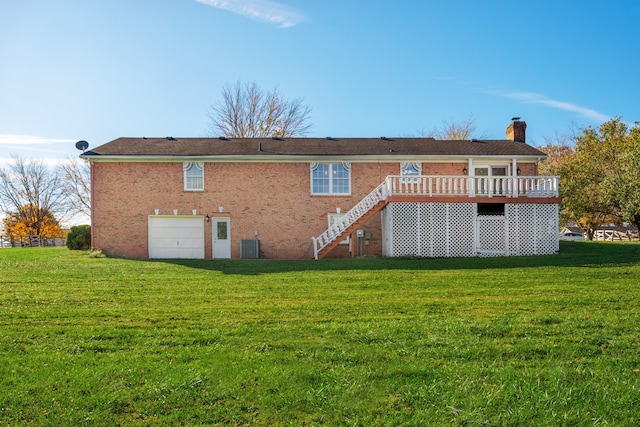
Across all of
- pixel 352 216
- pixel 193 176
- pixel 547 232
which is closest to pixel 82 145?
pixel 193 176

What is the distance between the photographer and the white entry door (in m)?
20.2

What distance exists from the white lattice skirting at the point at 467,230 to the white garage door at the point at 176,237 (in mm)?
8471

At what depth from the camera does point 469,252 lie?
18516 mm

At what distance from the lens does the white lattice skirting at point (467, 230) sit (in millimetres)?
18375

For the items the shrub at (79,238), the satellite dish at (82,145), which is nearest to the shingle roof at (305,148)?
the satellite dish at (82,145)

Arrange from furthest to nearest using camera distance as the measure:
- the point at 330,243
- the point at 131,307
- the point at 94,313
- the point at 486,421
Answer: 1. the point at 330,243
2. the point at 131,307
3. the point at 94,313
4. the point at 486,421

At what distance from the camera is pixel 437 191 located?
18.3 m

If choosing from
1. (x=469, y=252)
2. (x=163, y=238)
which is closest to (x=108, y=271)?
(x=163, y=238)

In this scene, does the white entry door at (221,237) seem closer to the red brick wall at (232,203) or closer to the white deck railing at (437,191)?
the red brick wall at (232,203)

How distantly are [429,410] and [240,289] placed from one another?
6448 mm

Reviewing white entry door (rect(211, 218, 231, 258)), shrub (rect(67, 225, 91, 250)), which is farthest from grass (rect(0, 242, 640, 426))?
shrub (rect(67, 225, 91, 250))

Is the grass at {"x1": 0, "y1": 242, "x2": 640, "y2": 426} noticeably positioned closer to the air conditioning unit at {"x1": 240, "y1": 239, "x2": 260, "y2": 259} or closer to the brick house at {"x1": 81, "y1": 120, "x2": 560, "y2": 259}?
the air conditioning unit at {"x1": 240, "y1": 239, "x2": 260, "y2": 259}

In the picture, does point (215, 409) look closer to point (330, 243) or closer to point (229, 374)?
point (229, 374)

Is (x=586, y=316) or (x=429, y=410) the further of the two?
(x=586, y=316)
